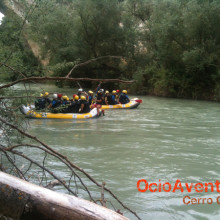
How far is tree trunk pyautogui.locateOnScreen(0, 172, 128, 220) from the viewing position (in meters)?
1.68

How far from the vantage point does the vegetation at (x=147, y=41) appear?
20.4 metres

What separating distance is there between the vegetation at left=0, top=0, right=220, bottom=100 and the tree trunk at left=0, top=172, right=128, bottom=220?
19403mm

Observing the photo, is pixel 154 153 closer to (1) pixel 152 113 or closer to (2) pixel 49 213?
(2) pixel 49 213

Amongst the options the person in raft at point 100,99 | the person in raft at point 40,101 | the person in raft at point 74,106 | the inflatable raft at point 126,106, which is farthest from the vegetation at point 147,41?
the person in raft at point 40,101

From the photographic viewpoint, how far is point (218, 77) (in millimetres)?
21578

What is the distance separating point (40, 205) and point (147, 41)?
2524 centimetres

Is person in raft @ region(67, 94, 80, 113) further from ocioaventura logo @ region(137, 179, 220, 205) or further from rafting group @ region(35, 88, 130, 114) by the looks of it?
ocioaventura logo @ region(137, 179, 220, 205)

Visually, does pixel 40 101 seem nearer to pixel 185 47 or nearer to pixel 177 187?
pixel 177 187

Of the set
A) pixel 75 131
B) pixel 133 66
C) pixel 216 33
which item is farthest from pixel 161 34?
pixel 75 131

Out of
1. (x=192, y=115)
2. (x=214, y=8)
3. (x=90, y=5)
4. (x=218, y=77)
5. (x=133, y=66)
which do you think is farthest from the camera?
(x=133, y=66)

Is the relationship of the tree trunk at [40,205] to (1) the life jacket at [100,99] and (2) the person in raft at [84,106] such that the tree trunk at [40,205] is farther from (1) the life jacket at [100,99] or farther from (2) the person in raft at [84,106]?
(1) the life jacket at [100,99]

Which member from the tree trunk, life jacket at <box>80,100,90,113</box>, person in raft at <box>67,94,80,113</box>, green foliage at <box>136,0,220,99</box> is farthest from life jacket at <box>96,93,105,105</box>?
the tree trunk

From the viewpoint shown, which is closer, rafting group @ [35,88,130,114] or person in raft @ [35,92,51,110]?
person in raft @ [35,92,51,110]

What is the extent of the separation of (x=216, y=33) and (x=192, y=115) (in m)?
8.50
